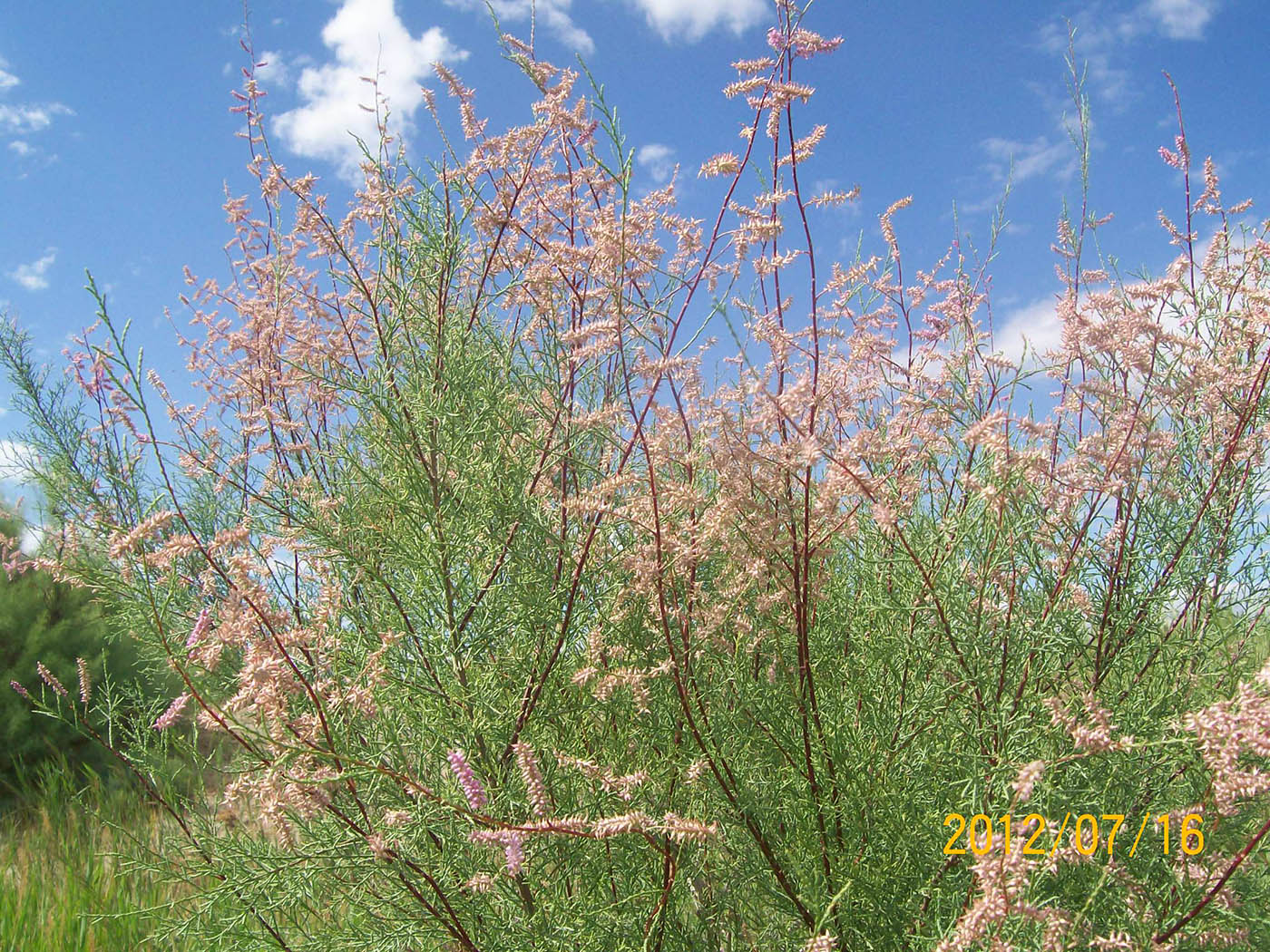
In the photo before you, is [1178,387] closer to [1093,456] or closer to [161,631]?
[1093,456]

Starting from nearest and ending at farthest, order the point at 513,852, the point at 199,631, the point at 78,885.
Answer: the point at 513,852 → the point at 199,631 → the point at 78,885

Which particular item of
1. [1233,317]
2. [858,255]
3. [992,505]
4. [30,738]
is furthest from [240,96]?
[30,738]

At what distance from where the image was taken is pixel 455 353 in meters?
2.34

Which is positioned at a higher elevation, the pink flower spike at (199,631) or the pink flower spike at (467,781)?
the pink flower spike at (199,631)

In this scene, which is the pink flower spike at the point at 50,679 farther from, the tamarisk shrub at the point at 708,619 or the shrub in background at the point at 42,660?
→ the shrub in background at the point at 42,660

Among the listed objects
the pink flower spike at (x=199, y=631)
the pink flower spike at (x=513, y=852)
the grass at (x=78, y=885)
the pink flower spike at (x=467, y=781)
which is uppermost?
the pink flower spike at (x=199, y=631)

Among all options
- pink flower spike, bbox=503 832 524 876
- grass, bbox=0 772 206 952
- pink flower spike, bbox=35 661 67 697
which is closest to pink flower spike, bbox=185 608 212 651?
Result: pink flower spike, bbox=503 832 524 876

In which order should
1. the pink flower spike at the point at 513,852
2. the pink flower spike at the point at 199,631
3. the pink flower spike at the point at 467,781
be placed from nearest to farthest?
the pink flower spike at the point at 513,852 → the pink flower spike at the point at 467,781 → the pink flower spike at the point at 199,631

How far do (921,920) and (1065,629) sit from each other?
0.85 meters

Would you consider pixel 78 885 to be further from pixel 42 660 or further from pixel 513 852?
pixel 513 852

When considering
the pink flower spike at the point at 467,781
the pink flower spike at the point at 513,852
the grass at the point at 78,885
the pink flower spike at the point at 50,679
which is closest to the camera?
the pink flower spike at the point at 513,852

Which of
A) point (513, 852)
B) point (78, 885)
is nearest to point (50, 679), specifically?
point (78, 885)

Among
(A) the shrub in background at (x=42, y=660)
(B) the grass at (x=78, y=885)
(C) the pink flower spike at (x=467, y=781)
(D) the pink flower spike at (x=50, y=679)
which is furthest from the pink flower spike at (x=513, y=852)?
(A) the shrub in background at (x=42, y=660)

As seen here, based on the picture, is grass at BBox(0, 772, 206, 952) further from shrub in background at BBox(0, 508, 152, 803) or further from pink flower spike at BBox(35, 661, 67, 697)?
shrub in background at BBox(0, 508, 152, 803)
